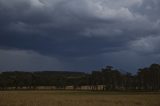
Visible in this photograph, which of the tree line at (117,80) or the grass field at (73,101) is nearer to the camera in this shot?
the grass field at (73,101)

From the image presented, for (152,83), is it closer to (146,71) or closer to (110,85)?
(146,71)

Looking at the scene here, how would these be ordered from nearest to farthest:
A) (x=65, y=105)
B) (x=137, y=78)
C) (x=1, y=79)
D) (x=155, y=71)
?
(x=65, y=105), (x=155, y=71), (x=137, y=78), (x=1, y=79)

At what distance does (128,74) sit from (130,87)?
16.3 m

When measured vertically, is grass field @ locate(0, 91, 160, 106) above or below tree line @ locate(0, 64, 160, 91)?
below

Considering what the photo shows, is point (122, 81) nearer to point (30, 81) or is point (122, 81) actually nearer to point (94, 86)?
point (94, 86)

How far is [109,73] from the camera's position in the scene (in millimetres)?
183125

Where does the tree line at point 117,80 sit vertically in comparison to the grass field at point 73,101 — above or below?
above

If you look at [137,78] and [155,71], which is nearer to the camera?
[155,71]

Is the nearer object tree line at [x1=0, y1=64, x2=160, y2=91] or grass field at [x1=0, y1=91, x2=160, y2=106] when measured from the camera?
grass field at [x1=0, y1=91, x2=160, y2=106]

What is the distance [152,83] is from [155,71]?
6360mm

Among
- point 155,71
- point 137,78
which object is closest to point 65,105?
point 155,71

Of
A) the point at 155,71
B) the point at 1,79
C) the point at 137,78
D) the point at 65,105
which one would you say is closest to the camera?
the point at 65,105

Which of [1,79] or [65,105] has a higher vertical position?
[1,79]

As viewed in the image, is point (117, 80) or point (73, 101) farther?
point (117, 80)
